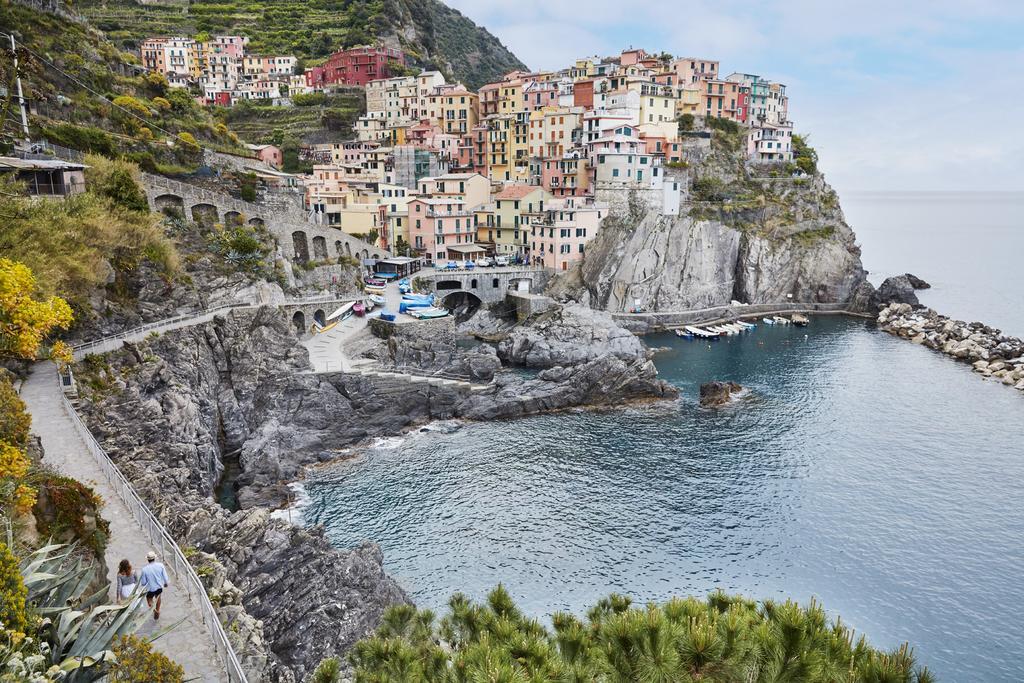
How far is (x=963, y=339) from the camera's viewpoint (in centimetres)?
6894

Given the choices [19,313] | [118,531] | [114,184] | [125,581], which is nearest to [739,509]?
[118,531]

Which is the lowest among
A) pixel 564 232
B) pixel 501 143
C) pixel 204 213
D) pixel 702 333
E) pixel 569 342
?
pixel 702 333

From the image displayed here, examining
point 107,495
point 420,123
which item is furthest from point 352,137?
point 107,495

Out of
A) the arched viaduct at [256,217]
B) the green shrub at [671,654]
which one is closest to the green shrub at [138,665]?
the green shrub at [671,654]

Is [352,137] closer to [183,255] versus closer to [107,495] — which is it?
[183,255]

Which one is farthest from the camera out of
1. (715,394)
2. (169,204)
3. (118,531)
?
(169,204)

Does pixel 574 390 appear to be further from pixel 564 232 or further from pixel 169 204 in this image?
pixel 169 204

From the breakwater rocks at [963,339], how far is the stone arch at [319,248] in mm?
61072

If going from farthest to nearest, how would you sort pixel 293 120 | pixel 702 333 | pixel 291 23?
1. pixel 291 23
2. pixel 293 120
3. pixel 702 333

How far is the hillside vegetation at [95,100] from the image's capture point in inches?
2089

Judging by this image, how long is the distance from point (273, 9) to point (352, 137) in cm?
5556

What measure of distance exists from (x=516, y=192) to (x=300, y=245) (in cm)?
3047

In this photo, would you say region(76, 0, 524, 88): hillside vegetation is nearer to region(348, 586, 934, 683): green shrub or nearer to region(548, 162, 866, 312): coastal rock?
region(548, 162, 866, 312): coastal rock

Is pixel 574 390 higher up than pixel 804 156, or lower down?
lower down
